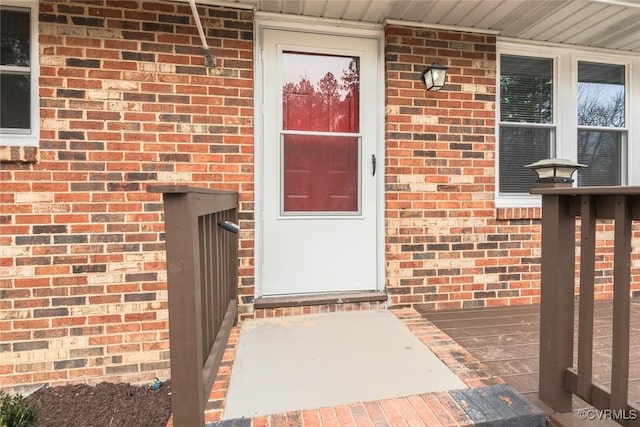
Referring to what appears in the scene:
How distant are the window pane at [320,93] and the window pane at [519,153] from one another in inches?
55.3

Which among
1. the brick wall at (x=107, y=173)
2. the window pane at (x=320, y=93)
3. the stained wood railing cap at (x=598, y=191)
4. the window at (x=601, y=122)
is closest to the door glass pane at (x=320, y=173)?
the window pane at (x=320, y=93)

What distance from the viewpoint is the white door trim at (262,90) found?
2.73m

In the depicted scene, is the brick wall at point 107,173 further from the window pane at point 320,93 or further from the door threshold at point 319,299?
the door threshold at point 319,299

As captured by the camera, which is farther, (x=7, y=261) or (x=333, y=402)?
(x=7, y=261)

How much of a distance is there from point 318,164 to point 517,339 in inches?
74.2

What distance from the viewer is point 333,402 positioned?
160 cm

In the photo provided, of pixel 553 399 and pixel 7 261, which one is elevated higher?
pixel 7 261

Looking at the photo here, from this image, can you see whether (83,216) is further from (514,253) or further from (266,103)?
(514,253)

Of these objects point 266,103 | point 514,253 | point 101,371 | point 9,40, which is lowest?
point 101,371

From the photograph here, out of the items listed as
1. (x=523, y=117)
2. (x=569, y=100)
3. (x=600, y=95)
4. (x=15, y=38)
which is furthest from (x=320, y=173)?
(x=600, y=95)

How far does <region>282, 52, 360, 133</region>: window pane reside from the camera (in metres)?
2.84

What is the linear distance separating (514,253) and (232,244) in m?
2.44

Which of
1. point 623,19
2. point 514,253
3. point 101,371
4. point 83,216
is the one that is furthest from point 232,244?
point 623,19

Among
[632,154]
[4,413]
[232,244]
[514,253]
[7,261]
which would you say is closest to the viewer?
[4,413]
